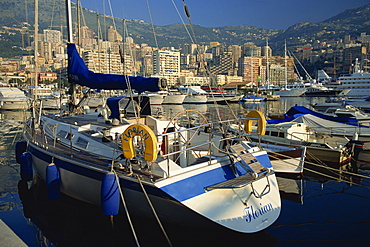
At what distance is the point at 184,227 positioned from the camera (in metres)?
6.27

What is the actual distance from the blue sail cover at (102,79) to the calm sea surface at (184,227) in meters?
3.91

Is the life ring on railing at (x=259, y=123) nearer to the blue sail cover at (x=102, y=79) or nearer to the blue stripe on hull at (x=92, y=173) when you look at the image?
the blue sail cover at (x=102, y=79)

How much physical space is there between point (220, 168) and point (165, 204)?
4.92ft

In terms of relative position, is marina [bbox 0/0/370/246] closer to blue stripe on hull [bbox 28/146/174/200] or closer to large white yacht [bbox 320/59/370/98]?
blue stripe on hull [bbox 28/146/174/200]

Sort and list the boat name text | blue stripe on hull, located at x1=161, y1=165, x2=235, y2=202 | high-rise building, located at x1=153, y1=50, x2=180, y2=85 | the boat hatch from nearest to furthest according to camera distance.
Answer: blue stripe on hull, located at x1=161, y1=165, x2=235, y2=202 < the boat hatch < the boat name text < high-rise building, located at x1=153, y1=50, x2=180, y2=85

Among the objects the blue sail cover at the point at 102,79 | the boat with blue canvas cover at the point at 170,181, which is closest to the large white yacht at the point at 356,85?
the blue sail cover at the point at 102,79

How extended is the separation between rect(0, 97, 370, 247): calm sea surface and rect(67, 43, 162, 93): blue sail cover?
12.8 feet

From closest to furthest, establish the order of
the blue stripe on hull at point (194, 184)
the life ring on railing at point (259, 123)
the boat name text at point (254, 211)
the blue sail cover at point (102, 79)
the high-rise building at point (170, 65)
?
1. the blue stripe on hull at point (194, 184)
2. the boat name text at point (254, 211)
3. the life ring on railing at point (259, 123)
4. the blue sail cover at point (102, 79)
5. the high-rise building at point (170, 65)

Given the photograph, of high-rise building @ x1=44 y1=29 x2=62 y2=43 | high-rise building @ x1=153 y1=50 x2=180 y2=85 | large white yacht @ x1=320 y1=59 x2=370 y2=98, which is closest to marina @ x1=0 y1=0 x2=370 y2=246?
high-rise building @ x1=44 y1=29 x2=62 y2=43

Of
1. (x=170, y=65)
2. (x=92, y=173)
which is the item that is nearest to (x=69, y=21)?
(x=92, y=173)

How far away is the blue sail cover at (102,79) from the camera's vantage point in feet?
30.1

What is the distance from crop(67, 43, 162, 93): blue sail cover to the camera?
30.1 feet

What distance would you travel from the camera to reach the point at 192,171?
20.2 ft

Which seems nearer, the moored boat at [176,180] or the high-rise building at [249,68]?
the moored boat at [176,180]
